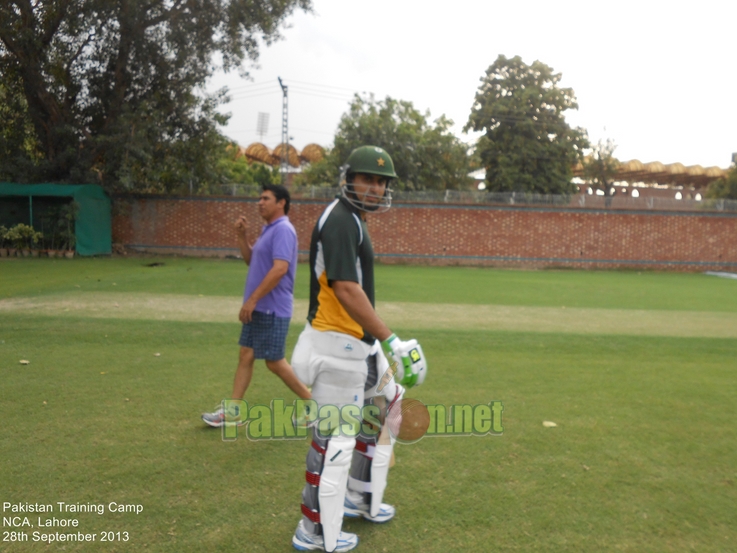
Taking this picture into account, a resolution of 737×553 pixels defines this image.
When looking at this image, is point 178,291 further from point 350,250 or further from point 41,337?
point 350,250

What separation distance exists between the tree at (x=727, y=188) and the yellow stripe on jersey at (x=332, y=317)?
40599mm

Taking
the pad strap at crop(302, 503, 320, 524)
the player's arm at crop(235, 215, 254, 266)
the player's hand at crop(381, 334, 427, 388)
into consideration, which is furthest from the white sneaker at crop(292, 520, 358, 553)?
the player's arm at crop(235, 215, 254, 266)

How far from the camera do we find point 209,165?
2278 centimetres

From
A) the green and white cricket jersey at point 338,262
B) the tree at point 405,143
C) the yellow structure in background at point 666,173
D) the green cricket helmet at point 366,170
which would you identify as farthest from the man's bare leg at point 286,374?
the yellow structure in background at point 666,173

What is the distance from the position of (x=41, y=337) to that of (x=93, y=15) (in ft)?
51.5

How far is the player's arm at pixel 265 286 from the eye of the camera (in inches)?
174

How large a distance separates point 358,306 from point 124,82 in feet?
69.9

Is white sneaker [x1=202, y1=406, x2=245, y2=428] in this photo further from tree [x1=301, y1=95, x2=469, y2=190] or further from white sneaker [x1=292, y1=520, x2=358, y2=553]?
tree [x1=301, y1=95, x2=469, y2=190]

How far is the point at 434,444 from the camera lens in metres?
4.34

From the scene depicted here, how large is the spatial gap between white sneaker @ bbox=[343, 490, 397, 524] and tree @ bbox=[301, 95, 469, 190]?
29082mm

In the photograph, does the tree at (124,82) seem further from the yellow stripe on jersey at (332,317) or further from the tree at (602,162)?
the tree at (602,162)

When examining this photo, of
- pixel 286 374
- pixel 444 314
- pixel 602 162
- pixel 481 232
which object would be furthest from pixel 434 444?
pixel 602 162

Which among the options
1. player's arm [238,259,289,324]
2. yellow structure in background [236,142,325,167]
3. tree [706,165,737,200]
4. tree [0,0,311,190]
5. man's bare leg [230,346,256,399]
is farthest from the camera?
yellow structure in background [236,142,325,167]

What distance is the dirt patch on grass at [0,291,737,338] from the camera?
9109mm
